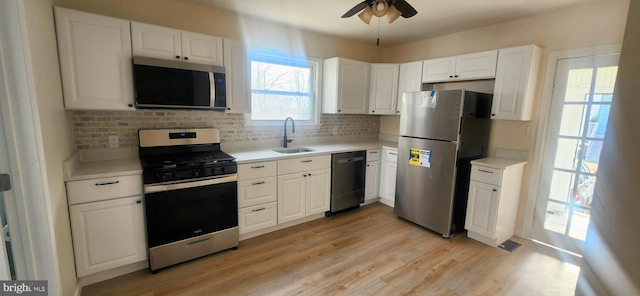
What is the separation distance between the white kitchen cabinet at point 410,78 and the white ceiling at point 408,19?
1.35 ft

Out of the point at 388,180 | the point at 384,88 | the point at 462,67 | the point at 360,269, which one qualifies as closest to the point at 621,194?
the point at 360,269

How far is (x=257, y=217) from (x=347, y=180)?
4.10 ft

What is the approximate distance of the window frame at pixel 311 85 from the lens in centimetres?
320

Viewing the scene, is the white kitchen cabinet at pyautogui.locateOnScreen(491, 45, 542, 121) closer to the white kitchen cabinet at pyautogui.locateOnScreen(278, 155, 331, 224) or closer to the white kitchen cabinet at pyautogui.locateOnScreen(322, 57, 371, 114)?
the white kitchen cabinet at pyautogui.locateOnScreen(322, 57, 371, 114)

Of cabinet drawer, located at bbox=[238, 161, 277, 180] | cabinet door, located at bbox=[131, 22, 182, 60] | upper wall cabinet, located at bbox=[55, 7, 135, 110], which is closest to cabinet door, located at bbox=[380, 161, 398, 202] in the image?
cabinet drawer, located at bbox=[238, 161, 277, 180]

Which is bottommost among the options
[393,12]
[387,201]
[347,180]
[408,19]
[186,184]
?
[387,201]

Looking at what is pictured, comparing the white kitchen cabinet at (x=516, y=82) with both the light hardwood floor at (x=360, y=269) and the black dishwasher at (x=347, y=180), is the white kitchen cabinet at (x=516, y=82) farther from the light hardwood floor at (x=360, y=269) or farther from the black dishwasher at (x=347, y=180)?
the black dishwasher at (x=347, y=180)

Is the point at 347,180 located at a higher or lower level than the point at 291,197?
higher

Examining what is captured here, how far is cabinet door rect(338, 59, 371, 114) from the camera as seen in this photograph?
11.9 ft

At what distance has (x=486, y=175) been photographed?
2754 millimetres

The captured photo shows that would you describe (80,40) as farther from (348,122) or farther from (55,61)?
(348,122)

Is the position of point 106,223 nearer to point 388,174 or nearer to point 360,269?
point 360,269

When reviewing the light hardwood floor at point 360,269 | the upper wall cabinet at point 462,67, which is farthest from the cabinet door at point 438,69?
the light hardwood floor at point 360,269

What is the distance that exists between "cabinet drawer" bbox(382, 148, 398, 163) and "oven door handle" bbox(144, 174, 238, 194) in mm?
2096
